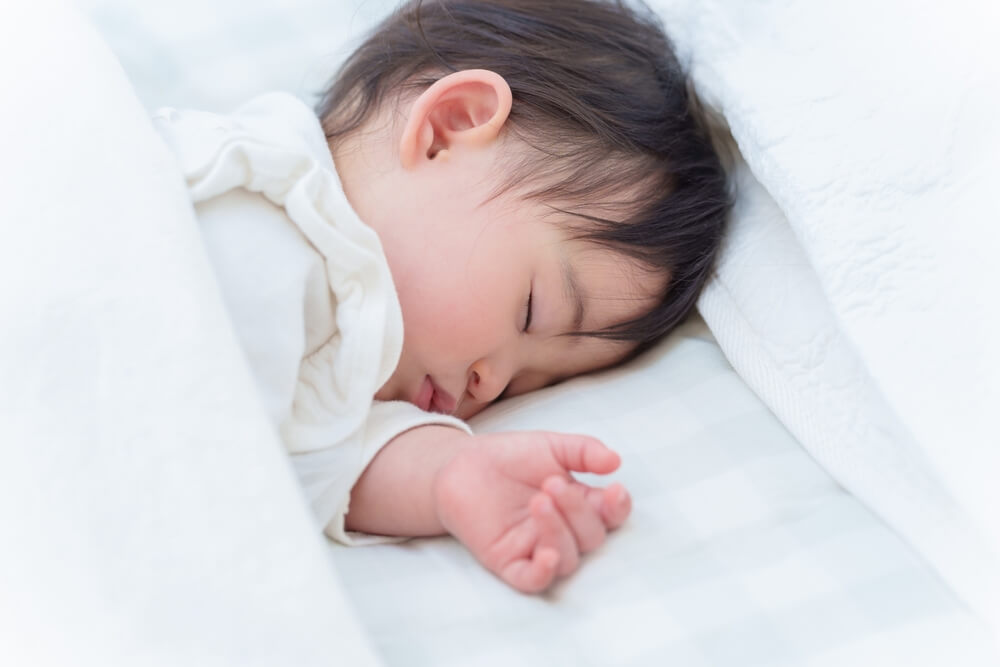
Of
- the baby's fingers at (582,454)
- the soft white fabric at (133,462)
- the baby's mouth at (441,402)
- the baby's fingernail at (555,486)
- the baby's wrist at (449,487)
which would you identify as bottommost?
the baby's mouth at (441,402)

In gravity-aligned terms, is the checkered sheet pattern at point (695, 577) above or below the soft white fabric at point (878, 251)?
below

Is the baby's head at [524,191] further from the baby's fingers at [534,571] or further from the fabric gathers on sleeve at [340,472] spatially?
the baby's fingers at [534,571]

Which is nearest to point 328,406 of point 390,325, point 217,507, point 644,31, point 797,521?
point 390,325

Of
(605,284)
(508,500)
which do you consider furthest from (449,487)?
(605,284)

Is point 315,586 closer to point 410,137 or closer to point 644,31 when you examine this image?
point 410,137

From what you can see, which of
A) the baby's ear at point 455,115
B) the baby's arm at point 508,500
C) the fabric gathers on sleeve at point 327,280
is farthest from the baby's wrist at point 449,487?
the baby's ear at point 455,115

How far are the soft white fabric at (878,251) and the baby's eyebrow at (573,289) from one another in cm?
16

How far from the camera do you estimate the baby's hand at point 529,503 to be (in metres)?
0.74

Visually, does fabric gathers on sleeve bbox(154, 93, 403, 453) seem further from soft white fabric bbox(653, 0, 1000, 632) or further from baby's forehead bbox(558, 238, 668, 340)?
soft white fabric bbox(653, 0, 1000, 632)

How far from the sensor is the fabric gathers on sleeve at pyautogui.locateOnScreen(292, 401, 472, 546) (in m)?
0.86

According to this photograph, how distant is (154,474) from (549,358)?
0.49m

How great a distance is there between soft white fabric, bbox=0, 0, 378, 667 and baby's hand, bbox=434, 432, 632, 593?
0.49 ft

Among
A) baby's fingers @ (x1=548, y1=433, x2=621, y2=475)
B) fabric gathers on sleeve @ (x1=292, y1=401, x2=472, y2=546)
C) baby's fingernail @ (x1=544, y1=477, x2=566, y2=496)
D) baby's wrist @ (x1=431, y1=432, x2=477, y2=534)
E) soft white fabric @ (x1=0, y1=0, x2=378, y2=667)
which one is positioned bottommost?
fabric gathers on sleeve @ (x1=292, y1=401, x2=472, y2=546)

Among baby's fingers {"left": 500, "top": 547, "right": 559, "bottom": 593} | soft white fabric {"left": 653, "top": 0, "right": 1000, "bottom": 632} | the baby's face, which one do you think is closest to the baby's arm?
baby's fingers {"left": 500, "top": 547, "right": 559, "bottom": 593}
